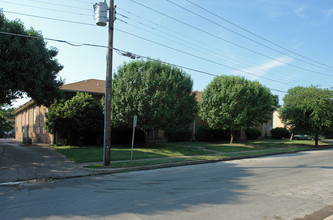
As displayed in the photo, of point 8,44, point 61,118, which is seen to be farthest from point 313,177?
point 61,118

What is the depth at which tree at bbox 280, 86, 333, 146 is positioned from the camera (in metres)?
25.3

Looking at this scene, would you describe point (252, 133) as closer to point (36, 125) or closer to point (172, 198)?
point (36, 125)

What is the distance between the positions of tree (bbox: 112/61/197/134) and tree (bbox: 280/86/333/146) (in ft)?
43.8

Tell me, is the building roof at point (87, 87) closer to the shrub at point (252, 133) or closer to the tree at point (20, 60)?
the tree at point (20, 60)

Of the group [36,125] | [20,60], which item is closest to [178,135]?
[36,125]

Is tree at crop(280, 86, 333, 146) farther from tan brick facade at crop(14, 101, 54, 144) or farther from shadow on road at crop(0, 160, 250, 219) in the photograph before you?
tan brick facade at crop(14, 101, 54, 144)

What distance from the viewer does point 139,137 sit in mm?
24266

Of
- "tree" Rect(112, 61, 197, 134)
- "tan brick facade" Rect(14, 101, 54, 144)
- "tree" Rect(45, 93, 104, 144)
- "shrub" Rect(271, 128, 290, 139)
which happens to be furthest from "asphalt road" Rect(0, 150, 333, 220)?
"shrub" Rect(271, 128, 290, 139)

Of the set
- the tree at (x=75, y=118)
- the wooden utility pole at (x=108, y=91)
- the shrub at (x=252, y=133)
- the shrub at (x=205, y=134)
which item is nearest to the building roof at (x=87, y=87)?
the tree at (x=75, y=118)

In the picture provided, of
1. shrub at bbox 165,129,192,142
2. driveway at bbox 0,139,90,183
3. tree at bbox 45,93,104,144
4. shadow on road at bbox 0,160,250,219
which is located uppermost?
tree at bbox 45,93,104,144

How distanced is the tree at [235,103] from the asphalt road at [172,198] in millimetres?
14012

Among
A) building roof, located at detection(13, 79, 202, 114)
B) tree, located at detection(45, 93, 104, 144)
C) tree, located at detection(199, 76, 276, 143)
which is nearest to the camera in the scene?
tree, located at detection(45, 93, 104, 144)

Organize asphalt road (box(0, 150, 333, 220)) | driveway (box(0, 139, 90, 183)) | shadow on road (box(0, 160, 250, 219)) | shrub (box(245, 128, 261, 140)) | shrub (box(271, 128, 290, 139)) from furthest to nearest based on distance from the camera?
shrub (box(271, 128, 290, 139)) → shrub (box(245, 128, 261, 140)) → driveway (box(0, 139, 90, 183)) → shadow on road (box(0, 160, 250, 219)) → asphalt road (box(0, 150, 333, 220))

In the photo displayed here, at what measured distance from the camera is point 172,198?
6.28 meters
